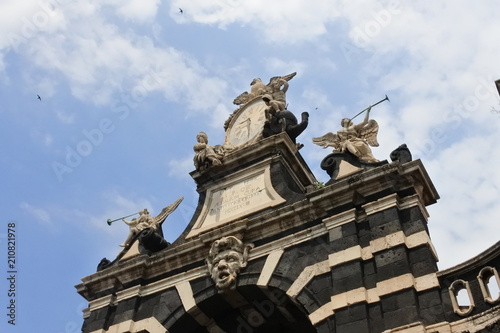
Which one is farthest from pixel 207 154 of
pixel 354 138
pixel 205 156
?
pixel 354 138

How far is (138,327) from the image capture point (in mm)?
13617

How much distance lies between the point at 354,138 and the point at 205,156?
4.05m

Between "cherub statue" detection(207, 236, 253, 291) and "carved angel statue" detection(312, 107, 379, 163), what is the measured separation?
3.10m

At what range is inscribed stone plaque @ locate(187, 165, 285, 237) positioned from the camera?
14.6 meters

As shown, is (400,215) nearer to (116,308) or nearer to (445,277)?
(445,277)

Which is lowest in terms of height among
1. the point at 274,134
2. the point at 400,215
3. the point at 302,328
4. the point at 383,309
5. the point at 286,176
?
the point at 383,309

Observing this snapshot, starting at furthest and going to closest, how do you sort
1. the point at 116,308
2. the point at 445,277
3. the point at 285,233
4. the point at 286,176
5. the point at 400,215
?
the point at 286,176 → the point at 116,308 → the point at 285,233 → the point at 400,215 → the point at 445,277

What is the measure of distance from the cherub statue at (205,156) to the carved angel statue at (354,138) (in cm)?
273

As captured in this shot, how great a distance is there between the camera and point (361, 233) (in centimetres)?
1215

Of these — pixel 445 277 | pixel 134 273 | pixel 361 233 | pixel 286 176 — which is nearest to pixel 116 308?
pixel 134 273

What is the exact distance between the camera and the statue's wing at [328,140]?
1456 centimetres

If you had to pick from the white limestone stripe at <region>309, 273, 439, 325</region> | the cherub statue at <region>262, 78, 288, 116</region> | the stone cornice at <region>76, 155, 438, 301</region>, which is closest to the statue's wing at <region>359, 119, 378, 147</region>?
the stone cornice at <region>76, 155, 438, 301</region>

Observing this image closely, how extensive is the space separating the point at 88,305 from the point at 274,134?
6.17 metres

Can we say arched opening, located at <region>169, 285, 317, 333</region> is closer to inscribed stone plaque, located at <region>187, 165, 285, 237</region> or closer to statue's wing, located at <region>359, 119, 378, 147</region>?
inscribed stone plaque, located at <region>187, 165, 285, 237</region>
